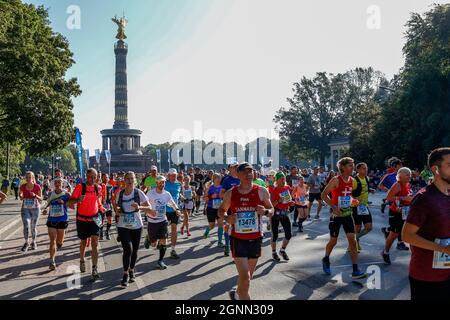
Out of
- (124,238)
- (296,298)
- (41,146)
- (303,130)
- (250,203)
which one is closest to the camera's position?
(250,203)

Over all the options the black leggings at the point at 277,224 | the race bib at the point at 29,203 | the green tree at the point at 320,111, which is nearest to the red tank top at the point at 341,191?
the black leggings at the point at 277,224

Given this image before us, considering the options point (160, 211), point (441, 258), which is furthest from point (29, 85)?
point (441, 258)

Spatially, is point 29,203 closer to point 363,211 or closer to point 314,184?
Result: point 363,211

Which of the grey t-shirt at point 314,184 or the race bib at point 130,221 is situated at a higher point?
the grey t-shirt at point 314,184

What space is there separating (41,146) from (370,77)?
2401 inches

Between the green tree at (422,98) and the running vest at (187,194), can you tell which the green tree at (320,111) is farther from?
the running vest at (187,194)

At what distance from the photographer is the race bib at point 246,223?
6195 mm

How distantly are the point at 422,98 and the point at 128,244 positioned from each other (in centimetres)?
3041

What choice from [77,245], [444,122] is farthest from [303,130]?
[77,245]

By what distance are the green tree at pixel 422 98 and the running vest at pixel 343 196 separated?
26960 millimetres

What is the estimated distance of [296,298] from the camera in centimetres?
698

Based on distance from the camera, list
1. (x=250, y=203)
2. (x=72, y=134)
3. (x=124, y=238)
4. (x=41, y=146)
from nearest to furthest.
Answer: (x=250, y=203) < (x=124, y=238) < (x=41, y=146) < (x=72, y=134)

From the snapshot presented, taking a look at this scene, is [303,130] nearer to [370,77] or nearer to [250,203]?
[370,77]

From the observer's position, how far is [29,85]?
28.6 meters
